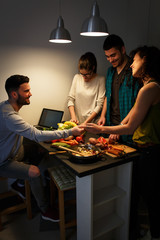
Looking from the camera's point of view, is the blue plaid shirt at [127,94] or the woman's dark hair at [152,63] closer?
the woman's dark hair at [152,63]

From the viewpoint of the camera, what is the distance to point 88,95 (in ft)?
9.12

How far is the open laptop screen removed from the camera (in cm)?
274

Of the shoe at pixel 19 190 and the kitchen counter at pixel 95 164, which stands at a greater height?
the kitchen counter at pixel 95 164

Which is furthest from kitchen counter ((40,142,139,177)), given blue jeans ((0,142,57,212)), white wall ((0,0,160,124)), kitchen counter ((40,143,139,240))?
white wall ((0,0,160,124))

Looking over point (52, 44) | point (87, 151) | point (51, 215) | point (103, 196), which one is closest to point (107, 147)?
point (87, 151)

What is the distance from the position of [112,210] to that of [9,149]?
120 cm

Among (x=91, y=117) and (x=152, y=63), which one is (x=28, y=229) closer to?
(x=91, y=117)

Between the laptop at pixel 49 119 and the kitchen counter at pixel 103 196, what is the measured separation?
0.70 m

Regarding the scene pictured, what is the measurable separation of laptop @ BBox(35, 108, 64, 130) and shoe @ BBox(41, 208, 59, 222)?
39.2 inches

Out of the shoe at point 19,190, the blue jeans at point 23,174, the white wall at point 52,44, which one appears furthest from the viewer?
the white wall at point 52,44

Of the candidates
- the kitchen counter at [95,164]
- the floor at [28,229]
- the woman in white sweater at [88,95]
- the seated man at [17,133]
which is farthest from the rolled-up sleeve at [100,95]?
the floor at [28,229]

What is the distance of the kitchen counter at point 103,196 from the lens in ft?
5.26

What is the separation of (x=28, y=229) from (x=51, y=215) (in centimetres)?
29

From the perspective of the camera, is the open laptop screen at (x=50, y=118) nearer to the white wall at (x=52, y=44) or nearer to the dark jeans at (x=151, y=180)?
the white wall at (x=52, y=44)
